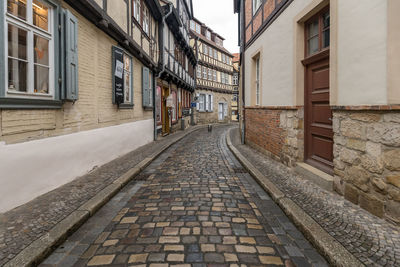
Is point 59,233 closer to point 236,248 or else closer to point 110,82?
point 236,248

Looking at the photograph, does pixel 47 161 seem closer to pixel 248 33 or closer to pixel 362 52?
pixel 362 52

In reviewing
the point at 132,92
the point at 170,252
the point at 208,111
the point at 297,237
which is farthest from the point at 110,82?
the point at 208,111

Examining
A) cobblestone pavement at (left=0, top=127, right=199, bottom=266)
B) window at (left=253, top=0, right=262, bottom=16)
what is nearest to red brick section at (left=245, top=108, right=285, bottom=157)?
window at (left=253, top=0, right=262, bottom=16)

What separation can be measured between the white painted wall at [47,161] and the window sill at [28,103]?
51cm

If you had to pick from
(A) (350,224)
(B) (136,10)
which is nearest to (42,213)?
(A) (350,224)

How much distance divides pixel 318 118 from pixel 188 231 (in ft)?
11.1

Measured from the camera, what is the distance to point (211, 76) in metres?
29.3

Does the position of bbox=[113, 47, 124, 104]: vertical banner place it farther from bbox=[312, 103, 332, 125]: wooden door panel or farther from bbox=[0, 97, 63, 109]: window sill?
bbox=[312, 103, 332, 125]: wooden door panel

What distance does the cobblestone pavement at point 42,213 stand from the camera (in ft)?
8.35

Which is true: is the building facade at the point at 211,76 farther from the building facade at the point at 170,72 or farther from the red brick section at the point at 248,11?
the red brick section at the point at 248,11

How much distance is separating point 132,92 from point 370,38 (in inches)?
269

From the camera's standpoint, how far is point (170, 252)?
2.46 meters

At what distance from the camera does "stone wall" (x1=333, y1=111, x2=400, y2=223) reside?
2.88m

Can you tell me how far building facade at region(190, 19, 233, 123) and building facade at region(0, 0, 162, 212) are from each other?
19523 mm
